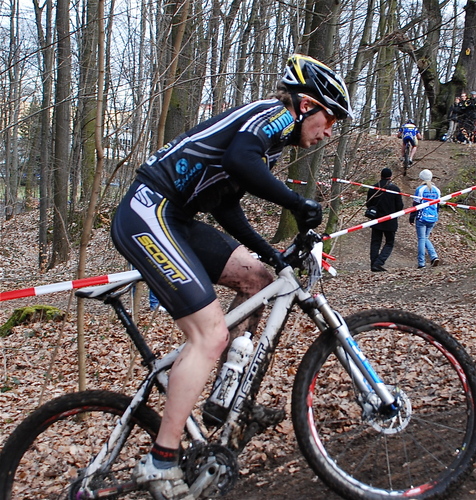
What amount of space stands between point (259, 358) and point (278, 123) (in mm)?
1268

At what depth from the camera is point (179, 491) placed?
2.65 meters

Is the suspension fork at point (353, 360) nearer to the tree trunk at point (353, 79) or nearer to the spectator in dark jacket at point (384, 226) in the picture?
the tree trunk at point (353, 79)

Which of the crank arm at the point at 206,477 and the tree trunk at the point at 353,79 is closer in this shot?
the crank arm at the point at 206,477

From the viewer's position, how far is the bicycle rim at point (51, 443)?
271 centimetres

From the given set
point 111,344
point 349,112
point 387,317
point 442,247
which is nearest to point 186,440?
point 387,317

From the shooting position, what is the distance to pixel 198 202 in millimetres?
2904

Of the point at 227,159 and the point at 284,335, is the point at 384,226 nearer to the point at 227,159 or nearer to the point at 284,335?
the point at 284,335

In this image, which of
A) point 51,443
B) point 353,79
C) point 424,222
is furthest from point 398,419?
point 424,222

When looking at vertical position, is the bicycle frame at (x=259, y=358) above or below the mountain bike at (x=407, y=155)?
above

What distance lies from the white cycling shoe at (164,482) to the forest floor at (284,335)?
0.60 m

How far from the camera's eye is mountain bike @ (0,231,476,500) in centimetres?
274

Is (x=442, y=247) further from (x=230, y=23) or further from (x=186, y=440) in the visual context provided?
(x=186, y=440)

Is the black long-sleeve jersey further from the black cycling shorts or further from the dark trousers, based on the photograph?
the dark trousers

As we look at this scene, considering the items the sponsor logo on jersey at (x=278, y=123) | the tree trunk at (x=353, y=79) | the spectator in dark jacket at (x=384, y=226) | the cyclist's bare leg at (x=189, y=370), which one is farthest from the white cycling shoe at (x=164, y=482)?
the spectator in dark jacket at (x=384, y=226)
